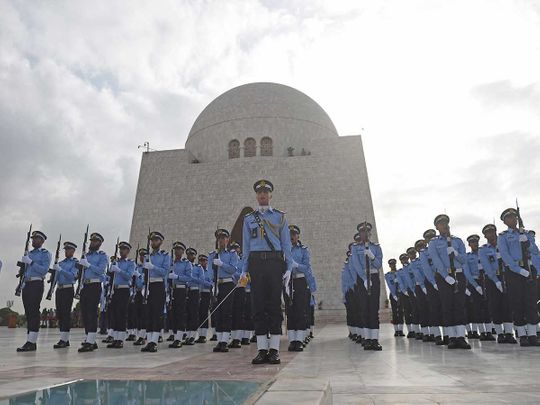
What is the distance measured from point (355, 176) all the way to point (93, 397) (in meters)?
23.4

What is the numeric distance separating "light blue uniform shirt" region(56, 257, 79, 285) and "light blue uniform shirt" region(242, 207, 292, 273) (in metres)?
4.85

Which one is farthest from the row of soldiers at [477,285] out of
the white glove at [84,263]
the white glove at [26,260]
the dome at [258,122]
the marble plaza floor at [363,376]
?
the dome at [258,122]

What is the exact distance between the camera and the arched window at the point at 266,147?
28.0m

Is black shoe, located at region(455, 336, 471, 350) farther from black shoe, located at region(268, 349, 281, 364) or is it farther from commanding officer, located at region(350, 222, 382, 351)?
black shoe, located at region(268, 349, 281, 364)

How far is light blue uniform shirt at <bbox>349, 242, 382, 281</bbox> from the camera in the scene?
23.9 ft

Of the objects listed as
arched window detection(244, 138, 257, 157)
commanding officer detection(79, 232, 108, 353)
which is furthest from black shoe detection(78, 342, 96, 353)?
arched window detection(244, 138, 257, 157)

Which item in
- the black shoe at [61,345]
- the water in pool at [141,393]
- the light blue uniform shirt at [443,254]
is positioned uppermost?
the light blue uniform shirt at [443,254]

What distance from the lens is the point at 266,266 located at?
5.13m

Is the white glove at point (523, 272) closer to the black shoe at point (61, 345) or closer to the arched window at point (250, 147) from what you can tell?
the black shoe at point (61, 345)

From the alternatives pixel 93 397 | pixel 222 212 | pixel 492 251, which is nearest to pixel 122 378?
pixel 93 397

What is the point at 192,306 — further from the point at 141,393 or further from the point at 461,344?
the point at 141,393

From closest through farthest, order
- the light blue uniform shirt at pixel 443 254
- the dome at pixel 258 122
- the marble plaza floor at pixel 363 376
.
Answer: the marble plaza floor at pixel 363 376
the light blue uniform shirt at pixel 443 254
the dome at pixel 258 122

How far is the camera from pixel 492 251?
8250mm

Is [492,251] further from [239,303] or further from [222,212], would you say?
[222,212]
